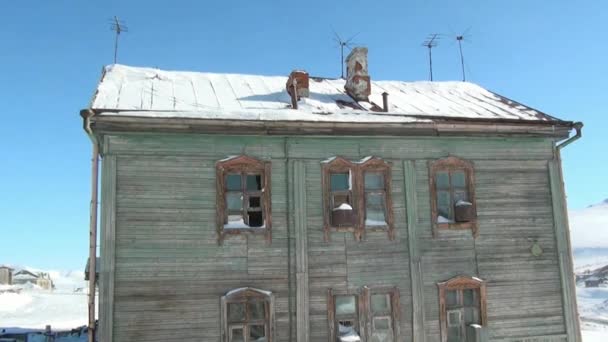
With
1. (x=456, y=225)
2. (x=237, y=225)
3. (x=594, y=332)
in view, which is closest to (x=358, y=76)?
(x=456, y=225)

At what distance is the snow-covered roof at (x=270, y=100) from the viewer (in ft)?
36.0

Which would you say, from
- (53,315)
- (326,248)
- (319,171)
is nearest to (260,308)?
(326,248)

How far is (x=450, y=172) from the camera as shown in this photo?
1184 centimetres

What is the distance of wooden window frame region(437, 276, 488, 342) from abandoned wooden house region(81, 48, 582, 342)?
1.2 inches

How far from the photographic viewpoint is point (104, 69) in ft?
44.4

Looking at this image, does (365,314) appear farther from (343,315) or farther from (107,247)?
(107,247)

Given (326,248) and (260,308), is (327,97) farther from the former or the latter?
(260,308)

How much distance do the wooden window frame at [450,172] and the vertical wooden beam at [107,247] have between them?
676cm

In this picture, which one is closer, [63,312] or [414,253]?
[414,253]

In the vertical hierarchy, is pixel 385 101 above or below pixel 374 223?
above

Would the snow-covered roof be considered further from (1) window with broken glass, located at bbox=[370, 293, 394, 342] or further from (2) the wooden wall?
(1) window with broken glass, located at bbox=[370, 293, 394, 342]

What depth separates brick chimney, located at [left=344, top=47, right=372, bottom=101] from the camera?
1349cm

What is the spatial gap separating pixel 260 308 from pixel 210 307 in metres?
1.01

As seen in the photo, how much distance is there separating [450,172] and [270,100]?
4563 mm
